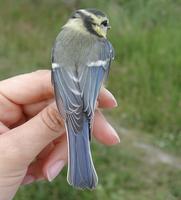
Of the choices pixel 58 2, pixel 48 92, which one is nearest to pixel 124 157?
pixel 48 92

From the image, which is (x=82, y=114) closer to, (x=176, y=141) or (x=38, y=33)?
(x=176, y=141)

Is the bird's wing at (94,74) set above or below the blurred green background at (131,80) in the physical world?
above

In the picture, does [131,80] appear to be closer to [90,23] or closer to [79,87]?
[90,23]

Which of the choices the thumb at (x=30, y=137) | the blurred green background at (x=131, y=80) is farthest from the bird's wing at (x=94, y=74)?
the blurred green background at (x=131, y=80)

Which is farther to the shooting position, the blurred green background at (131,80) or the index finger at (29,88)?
the blurred green background at (131,80)

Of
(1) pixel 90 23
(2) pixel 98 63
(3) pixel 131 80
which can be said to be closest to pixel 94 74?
(2) pixel 98 63

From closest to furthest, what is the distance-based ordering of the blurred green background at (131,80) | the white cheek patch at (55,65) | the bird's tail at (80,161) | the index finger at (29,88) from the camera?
the bird's tail at (80,161) → the white cheek patch at (55,65) → the index finger at (29,88) → the blurred green background at (131,80)

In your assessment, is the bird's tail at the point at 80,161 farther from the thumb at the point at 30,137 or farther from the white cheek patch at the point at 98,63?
the white cheek patch at the point at 98,63
